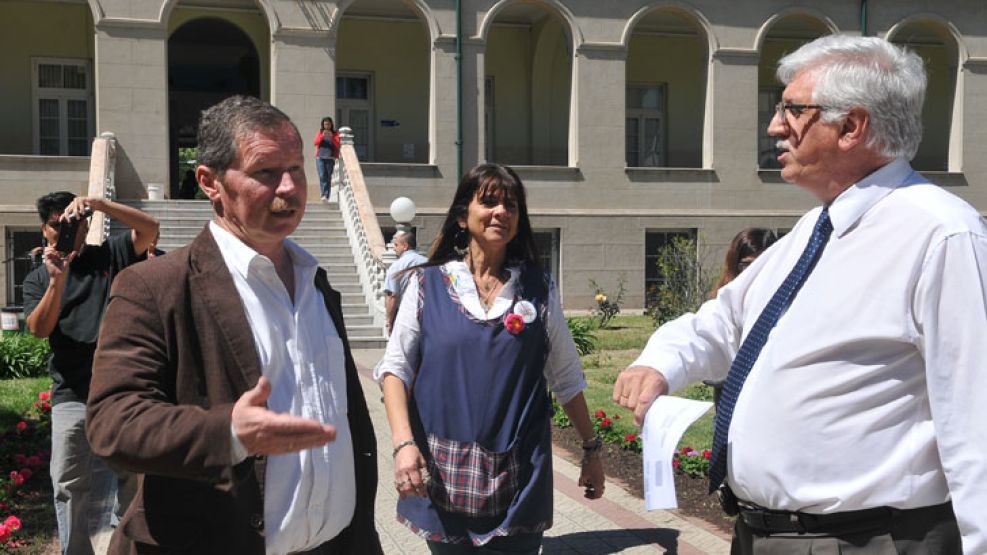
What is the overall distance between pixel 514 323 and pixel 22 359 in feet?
40.1

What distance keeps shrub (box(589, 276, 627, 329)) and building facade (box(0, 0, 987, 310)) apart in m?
0.34

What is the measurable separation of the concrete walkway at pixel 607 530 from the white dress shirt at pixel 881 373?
3580 mm

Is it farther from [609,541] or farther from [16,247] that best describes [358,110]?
[609,541]

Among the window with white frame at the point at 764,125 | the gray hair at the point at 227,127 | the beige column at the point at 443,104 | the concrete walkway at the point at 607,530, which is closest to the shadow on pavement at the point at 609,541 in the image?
the concrete walkway at the point at 607,530

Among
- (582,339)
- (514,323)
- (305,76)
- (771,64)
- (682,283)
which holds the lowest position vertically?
(582,339)

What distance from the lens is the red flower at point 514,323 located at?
365 centimetres

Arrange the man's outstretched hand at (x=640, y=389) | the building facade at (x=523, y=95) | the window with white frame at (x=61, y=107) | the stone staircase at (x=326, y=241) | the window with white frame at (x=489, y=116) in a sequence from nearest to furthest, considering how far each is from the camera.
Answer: the man's outstretched hand at (x=640, y=389), the stone staircase at (x=326, y=241), the building facade at (x=523, y=95), the window with white frame at (x=61, y=107), the window with white frame at (x=489, y=116)

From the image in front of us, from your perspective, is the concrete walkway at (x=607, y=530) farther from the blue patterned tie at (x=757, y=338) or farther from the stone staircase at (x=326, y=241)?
the stone staircase at (x=326, y=241)

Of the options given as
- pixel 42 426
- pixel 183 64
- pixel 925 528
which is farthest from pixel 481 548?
pixel 183 64

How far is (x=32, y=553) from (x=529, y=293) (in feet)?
13.6

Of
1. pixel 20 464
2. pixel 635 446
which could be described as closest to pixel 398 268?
pixel 635 446

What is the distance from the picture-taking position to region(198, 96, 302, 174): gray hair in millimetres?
2578

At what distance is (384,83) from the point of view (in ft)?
85.9

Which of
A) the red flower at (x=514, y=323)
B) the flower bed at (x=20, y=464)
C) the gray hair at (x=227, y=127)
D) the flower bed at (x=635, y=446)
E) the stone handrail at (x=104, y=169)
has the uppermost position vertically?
the stone handrail at (x=104, y=169)
